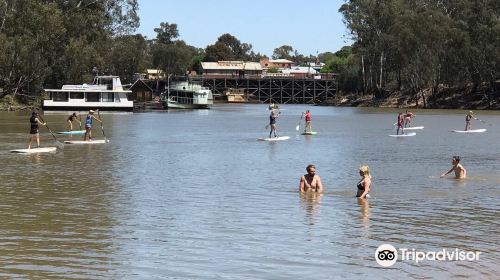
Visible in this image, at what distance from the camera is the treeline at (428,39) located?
324 ft

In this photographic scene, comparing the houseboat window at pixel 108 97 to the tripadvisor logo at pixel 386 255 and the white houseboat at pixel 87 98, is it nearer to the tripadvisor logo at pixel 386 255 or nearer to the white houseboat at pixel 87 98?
the white houseboat at pixel 87 98

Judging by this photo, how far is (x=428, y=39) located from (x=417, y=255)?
98225 mm

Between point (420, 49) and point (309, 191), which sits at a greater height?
point (420, 49)

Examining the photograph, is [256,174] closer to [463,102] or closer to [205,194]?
[205,194]

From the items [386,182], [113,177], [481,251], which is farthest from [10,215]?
[386,182]

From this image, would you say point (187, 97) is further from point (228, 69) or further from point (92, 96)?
point (228, 69)

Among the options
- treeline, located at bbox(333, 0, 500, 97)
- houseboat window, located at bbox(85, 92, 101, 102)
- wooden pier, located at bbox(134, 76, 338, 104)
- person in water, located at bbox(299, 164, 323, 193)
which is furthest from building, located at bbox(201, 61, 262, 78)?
person in water, located at bbox(299, 164, 323, 193)

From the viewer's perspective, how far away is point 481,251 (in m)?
12.0

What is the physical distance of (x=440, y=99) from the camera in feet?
372

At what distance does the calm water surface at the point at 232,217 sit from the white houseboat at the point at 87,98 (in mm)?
58343

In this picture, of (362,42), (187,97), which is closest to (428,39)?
(362,42)

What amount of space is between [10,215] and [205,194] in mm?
5529

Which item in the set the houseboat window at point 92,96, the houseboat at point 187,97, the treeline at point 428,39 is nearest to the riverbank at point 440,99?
the treeline at point 428,39

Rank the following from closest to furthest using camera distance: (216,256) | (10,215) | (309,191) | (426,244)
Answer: (216,256)
(426,244)
(10,215)
(309,191)
